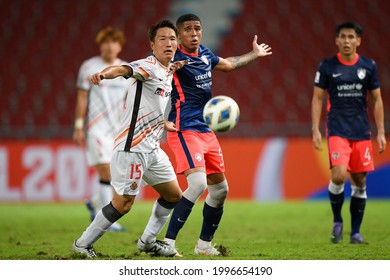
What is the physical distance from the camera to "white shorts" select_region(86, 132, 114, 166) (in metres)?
8.98

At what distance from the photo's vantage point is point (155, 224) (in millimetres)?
6219

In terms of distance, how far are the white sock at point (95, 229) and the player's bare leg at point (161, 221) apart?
459mm

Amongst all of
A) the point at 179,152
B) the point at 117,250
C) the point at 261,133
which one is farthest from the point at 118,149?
the point at 261,133

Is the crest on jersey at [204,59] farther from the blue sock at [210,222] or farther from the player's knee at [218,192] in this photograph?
the blue sock at [210,222]

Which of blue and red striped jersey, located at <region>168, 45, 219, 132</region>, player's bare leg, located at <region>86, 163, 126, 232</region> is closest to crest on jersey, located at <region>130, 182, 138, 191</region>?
blue and red striped jersey, located at <region>168, 45, 219, 132</region>

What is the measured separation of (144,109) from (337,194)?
2.74 m

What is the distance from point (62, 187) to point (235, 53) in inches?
249

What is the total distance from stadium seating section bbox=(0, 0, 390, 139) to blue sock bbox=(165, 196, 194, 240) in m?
9.83

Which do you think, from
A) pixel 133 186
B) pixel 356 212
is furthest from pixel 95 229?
pixel 356 212

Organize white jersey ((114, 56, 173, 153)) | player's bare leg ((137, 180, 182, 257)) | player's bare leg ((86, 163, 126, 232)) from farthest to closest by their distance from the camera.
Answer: player's bare leg ((86, 163, 126, 232)) → player's bare leg ((137, 180, 182, 257)) → white jersey ((114, 56, 173, 153))

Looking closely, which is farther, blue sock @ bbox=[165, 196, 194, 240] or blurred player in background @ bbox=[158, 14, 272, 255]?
blurred player in background @ bbox=[158, 14, 272, 255]

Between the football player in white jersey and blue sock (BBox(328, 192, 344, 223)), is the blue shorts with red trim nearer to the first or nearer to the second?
the football player in white jersey

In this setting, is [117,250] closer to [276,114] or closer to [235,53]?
[276,114]

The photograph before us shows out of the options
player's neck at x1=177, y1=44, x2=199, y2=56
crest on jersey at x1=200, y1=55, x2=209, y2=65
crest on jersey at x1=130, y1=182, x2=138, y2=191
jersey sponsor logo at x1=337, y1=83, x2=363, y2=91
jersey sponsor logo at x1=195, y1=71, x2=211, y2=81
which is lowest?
crest on jersey at x1=130, y1=182, x2=138, y2=191
